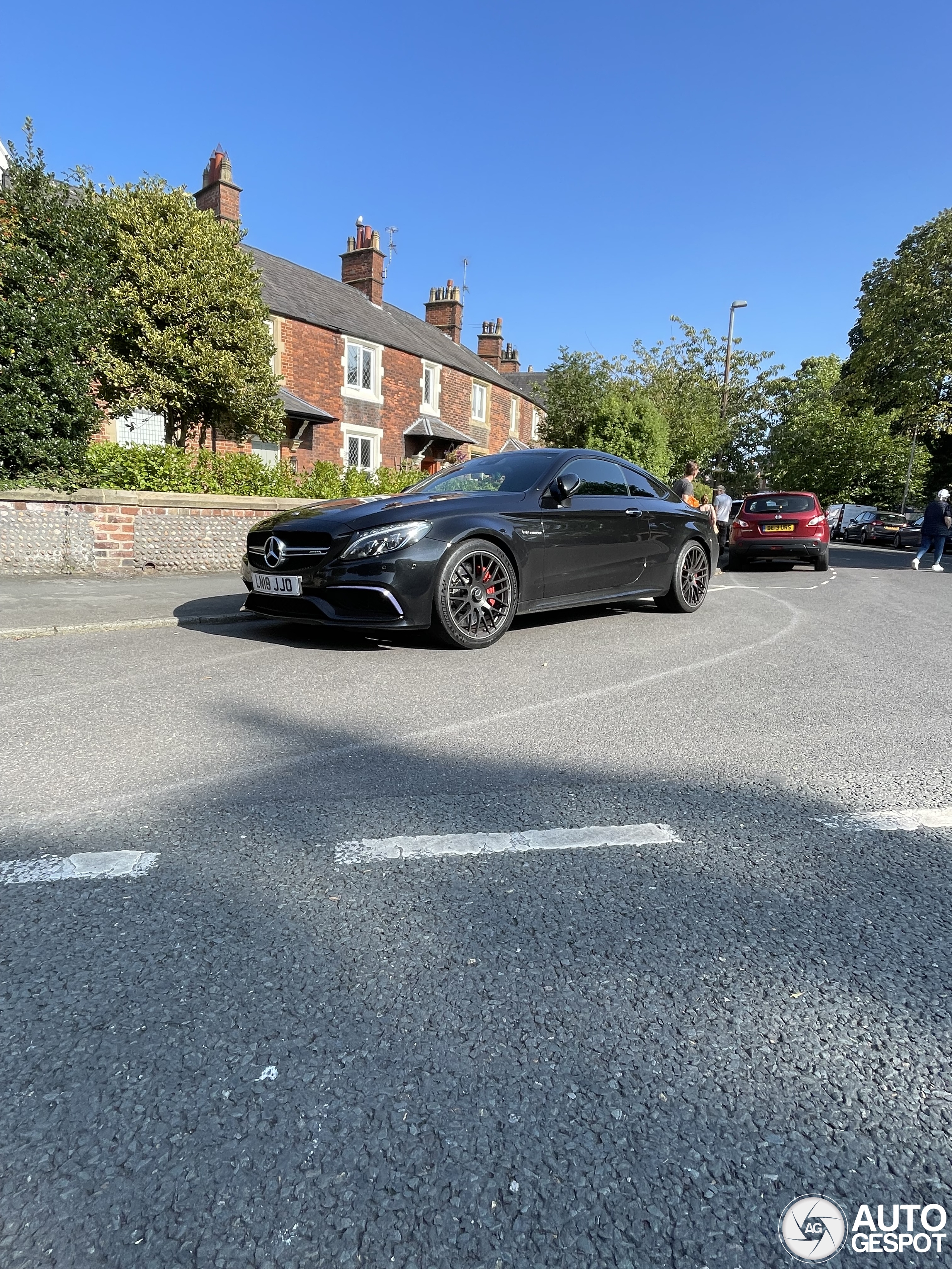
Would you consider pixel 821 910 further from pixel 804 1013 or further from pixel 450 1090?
pixel 450 1090

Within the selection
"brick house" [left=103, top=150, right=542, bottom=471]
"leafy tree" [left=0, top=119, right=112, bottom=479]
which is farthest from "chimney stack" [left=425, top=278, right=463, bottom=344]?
"leafy tree" [left=0, top=119, right=112, bottom=479]

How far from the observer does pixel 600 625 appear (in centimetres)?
755

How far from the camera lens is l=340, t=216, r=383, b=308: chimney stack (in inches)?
1217

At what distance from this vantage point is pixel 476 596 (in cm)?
605

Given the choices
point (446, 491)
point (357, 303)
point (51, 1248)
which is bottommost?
point (51, 1248)

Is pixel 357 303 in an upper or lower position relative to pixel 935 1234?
upper

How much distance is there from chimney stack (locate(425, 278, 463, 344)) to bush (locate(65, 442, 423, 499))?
24872mm

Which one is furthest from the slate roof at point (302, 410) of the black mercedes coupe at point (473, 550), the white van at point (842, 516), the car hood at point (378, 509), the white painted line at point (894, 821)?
the white van at point (842, 516)

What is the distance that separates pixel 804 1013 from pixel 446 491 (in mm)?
5384

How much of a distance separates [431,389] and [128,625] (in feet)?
84.5

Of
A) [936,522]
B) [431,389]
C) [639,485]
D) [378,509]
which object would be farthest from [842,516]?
[378,509]

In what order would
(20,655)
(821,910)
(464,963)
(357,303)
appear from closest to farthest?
(464,963)
(821,910)
(20,655)
(357,303)

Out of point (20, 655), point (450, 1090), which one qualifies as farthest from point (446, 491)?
point (450, 1090)

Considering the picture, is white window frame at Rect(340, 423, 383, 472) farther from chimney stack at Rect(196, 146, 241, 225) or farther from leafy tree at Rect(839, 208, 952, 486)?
leafy tree at Rect(839, 208, 952, 486)
